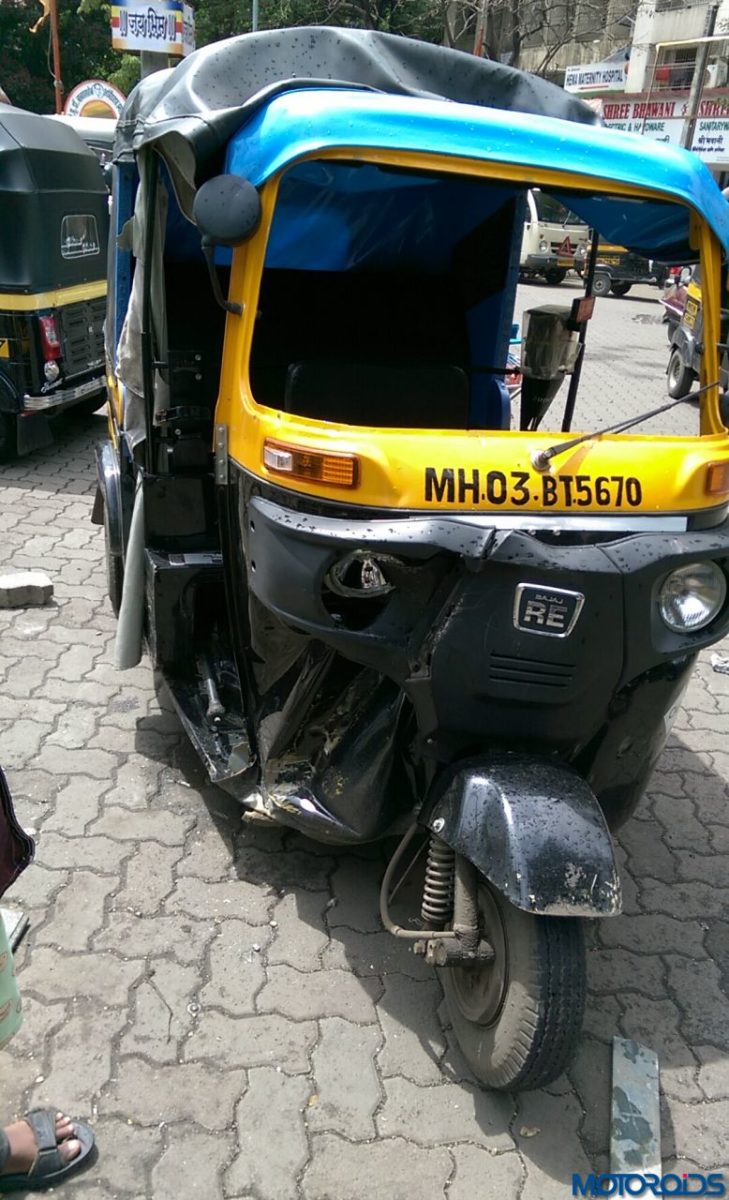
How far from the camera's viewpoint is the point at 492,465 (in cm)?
221

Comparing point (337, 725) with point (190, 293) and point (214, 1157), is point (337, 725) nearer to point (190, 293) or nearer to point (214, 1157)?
point (214, 1157)

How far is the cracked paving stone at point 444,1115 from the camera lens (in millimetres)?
2250

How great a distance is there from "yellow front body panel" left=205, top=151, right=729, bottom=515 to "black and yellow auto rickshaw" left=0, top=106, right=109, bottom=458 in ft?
14.8

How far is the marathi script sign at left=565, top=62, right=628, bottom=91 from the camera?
31.0 metres

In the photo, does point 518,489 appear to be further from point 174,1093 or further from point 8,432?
point 8,432

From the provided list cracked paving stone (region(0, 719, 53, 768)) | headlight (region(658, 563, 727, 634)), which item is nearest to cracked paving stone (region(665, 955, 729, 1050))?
headlight (region(658, 563, 727, 634))

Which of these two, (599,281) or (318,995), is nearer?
(318,995)

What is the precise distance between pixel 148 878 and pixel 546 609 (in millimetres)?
1718

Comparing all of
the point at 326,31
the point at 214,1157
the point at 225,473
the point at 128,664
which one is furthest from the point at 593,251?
the point at 214,1157

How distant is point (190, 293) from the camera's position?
374 centimetres

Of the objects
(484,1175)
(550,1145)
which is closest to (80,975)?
(484,1175)

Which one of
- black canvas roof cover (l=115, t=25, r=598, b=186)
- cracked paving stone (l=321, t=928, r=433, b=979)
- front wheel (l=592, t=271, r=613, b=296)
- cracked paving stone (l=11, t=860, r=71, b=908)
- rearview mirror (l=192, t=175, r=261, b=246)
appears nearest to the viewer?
rearview mirror (l=192, t=175, r=261, b=246)

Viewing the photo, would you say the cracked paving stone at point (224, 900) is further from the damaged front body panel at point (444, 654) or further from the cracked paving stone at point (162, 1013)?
the damaged front body panel at point (444, 654)
